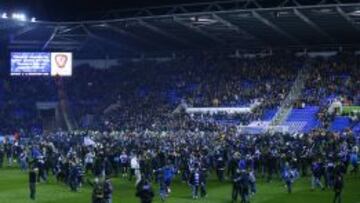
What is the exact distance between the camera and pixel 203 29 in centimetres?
6378

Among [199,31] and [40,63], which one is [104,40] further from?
[199,31]

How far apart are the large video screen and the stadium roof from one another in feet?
8.50

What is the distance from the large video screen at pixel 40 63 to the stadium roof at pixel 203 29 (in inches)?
102

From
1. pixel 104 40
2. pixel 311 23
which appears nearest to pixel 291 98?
pixel 311 23

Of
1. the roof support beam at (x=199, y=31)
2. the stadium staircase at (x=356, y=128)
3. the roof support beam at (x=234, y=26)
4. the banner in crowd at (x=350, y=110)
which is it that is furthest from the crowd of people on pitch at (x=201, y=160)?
the roof support beam at (x=199, y=31)

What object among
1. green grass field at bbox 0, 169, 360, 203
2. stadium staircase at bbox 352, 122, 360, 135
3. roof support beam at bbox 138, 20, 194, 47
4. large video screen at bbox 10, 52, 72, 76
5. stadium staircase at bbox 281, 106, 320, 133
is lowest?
green grass field at bbox 0, 169, 360, 203

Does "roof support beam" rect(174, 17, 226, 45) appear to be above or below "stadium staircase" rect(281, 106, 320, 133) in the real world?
above

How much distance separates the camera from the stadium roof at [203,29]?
5594 cm

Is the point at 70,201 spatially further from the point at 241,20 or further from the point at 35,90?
the point at 35,90

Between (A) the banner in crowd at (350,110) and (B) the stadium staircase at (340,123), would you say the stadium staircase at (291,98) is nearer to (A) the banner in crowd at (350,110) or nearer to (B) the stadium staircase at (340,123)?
(B) the stadium staircase at (340,123)

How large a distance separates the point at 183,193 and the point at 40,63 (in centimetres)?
3399

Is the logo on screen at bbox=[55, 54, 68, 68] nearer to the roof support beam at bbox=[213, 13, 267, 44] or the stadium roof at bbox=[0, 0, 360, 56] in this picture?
the stadium roof at bbox=[0, 0, 360, 56]

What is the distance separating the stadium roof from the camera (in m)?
55.9

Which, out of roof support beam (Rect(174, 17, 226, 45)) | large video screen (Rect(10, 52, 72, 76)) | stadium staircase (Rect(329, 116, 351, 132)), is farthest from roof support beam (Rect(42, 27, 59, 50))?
stadium staircase (Rect(329, 116, 351, 132))
